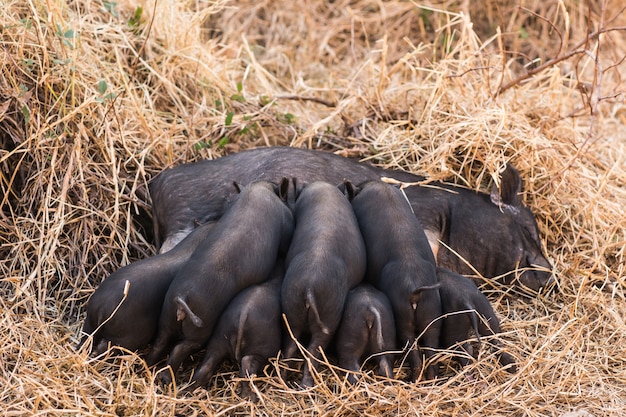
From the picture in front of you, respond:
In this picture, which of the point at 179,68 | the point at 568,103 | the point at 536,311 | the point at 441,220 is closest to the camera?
the point at 536,311

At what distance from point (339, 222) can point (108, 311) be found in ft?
3.16

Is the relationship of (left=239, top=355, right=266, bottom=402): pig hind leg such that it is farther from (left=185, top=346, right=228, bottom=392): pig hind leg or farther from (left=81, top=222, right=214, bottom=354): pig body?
(left=81, top=222, right=214, bottom=354): pig body

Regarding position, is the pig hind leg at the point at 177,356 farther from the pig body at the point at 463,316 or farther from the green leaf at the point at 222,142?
the green leaf at the point at 222,142

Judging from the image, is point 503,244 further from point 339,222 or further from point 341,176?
point 339,222

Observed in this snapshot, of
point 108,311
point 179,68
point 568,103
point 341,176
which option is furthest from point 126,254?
point 568,103

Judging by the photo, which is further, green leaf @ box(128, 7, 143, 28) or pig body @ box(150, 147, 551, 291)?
green leaf @ box(128, 7, 143, 28)

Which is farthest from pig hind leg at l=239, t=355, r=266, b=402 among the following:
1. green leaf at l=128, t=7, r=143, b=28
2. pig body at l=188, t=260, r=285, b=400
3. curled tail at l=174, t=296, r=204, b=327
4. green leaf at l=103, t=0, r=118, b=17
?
green leaf at l=128, t=7, r=143, b=28

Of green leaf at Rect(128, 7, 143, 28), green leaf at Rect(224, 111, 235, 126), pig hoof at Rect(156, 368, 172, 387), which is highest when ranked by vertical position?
green leaf at Rect(128, 7, 143, 28)

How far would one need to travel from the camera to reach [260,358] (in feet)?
10.7

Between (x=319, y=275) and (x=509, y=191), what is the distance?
64.4 inches

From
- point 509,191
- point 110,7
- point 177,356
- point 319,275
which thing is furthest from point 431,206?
point 110,7

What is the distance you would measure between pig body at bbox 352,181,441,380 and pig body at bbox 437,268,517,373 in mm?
76

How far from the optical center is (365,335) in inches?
128

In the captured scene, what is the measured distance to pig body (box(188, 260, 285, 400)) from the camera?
10.4 feet
